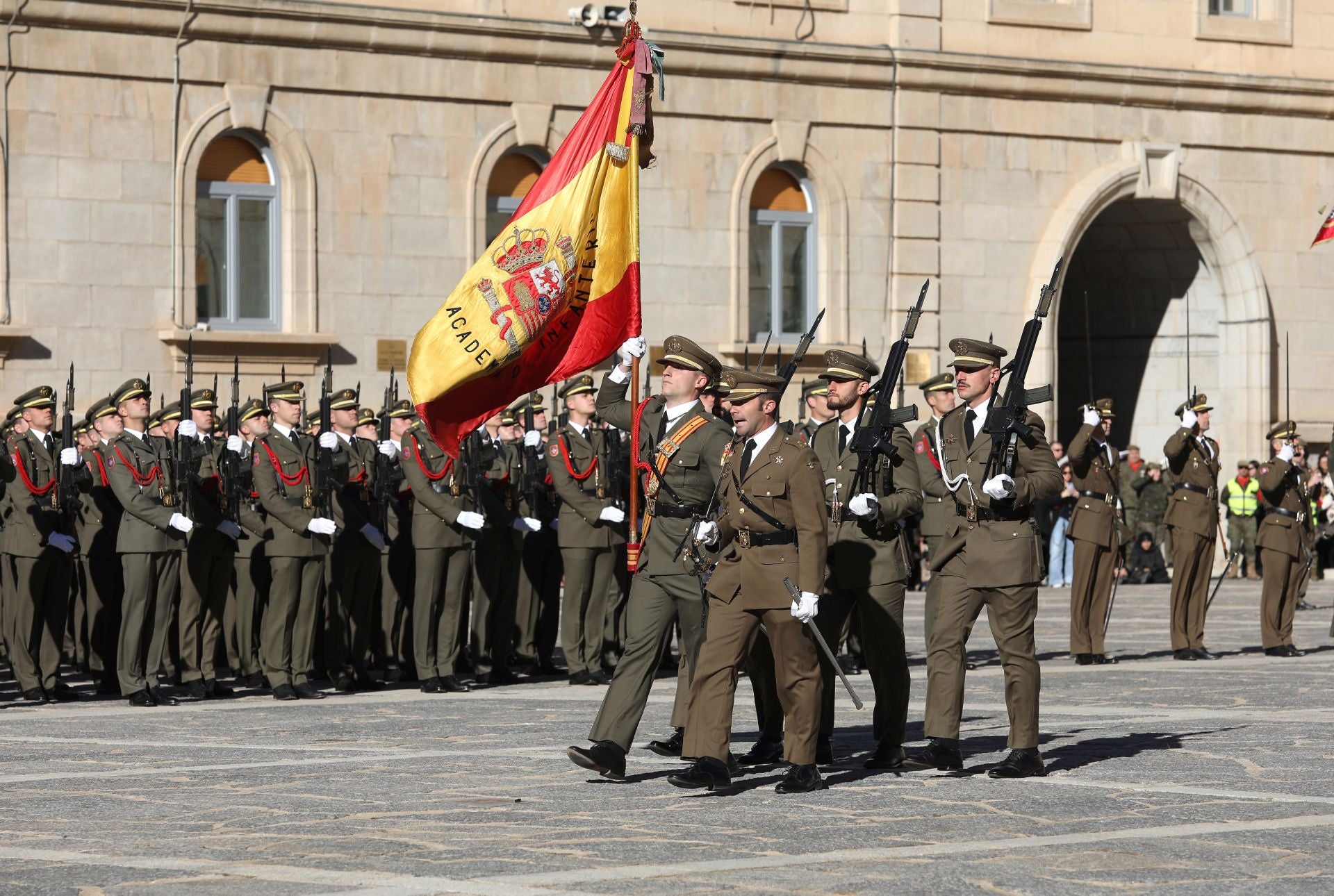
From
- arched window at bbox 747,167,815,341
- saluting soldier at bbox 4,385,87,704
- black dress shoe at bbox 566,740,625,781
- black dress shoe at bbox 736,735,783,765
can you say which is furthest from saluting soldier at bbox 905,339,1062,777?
arched window at bbox 747,167,815,341

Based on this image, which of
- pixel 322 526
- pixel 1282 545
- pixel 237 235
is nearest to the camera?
pixel 322 526

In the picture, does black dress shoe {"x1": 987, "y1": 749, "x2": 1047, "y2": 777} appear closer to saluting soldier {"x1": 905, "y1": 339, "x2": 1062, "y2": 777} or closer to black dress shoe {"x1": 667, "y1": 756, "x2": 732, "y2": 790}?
saluting soldier {"x1": 905, "y1": 339, "x2": 1062, "y2": 777}

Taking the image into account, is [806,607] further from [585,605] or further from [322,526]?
[585,605]

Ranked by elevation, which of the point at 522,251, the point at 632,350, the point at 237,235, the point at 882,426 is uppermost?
the point at 237,235

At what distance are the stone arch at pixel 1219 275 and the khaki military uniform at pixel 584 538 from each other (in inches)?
462

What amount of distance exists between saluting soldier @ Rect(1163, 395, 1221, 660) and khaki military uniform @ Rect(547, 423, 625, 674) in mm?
4126

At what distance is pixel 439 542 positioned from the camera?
15367 millimetres

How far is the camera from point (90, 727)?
506 inches

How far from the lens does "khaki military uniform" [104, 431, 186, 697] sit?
1423 cm

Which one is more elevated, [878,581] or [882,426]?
[882,426]

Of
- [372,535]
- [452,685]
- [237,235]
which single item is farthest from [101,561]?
[237,235]

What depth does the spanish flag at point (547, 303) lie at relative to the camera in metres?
13.0

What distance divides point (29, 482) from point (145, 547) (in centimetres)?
90

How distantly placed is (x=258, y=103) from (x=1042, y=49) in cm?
906
